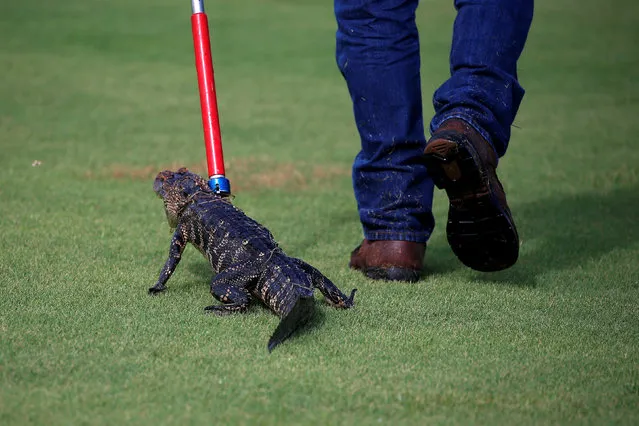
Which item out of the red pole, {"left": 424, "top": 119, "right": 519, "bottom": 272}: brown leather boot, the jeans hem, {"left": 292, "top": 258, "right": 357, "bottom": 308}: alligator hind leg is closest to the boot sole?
{"left": 424, "top": 119, "right": 519, "bottom": 272}: brown leather boot

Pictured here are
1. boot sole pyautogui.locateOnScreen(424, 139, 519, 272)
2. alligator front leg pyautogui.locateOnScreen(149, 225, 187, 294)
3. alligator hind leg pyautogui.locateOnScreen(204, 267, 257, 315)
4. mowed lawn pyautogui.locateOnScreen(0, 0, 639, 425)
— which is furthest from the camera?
alligator front leg pyautogui.locateOnScreen(149, 225, 187, 294)

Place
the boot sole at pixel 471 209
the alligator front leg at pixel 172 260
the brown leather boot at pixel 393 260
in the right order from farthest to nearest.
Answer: the brown leather boot at pixel 393 260 → the alligator front leg at pixel 172 260 → the boot sole at pixel 471 209

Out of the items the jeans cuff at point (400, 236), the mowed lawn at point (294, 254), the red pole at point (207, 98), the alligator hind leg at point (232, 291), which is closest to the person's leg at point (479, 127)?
the mowed lawn at point (294, 254)

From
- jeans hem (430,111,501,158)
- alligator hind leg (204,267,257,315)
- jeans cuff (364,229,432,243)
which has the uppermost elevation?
jeans hem (430,111,501,158)

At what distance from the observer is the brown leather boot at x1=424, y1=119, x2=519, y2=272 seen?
9.96 ft

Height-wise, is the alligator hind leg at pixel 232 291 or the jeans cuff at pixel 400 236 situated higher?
the alligator hind leg at pixel 232 291

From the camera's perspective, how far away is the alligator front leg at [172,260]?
344 cm

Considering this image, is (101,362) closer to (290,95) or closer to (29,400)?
(29,400)

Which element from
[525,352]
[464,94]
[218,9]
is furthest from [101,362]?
[218,9]

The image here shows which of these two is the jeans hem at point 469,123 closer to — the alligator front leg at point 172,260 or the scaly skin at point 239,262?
the scaly skin at point 239,262

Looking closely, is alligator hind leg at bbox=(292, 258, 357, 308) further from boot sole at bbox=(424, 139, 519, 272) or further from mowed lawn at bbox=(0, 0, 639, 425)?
boot sole at bbox=(424, 139, 519, 272)

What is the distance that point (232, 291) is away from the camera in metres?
3.21

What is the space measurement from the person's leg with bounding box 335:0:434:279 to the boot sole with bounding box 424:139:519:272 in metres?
0.58

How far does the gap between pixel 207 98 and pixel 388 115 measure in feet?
2.24
